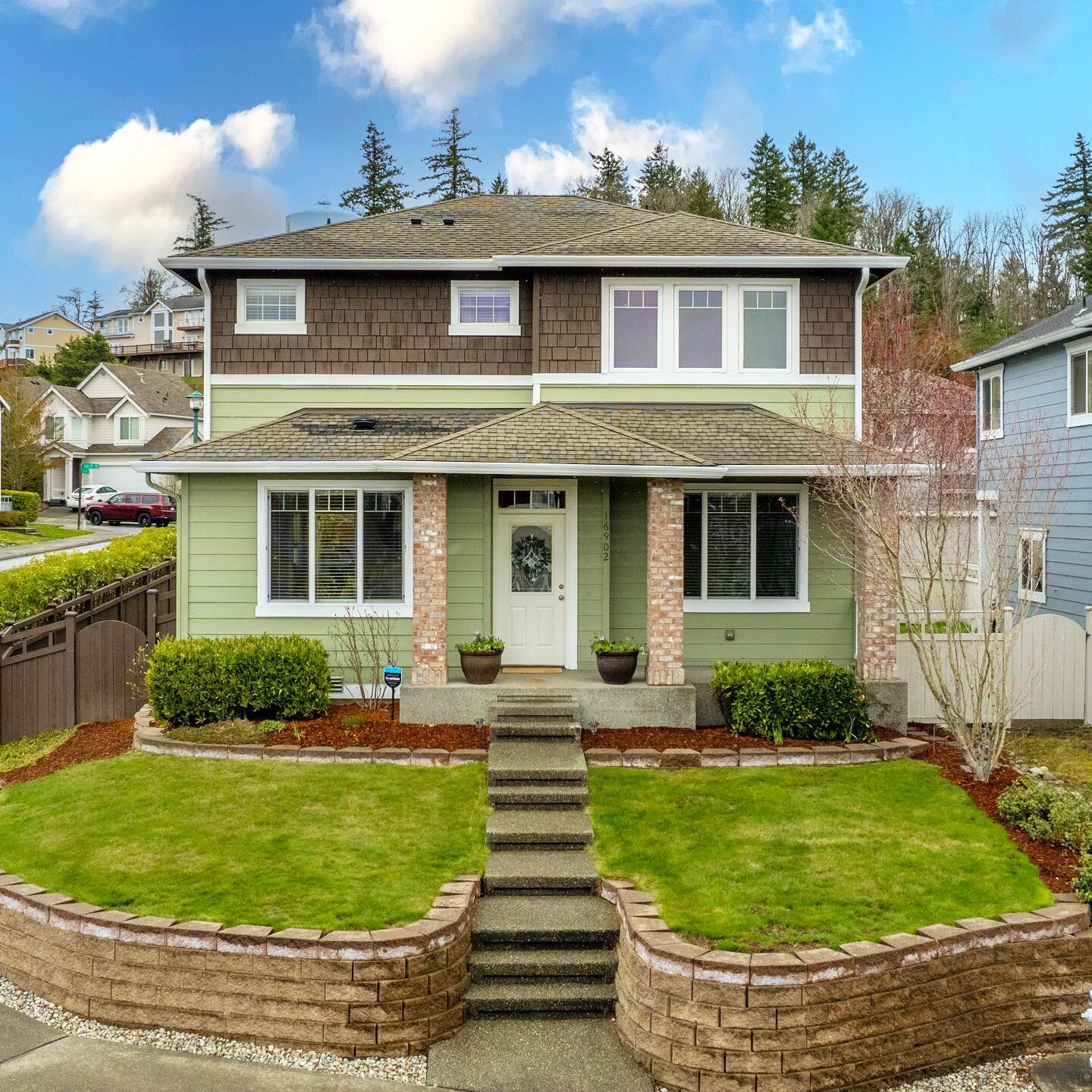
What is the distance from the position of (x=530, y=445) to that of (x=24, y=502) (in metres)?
35.5

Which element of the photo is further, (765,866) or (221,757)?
(221,757)

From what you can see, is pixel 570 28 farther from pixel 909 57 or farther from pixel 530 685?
pixel 530 685

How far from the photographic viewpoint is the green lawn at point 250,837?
6625mm

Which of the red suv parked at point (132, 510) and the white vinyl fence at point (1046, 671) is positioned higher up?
the red suv parked at point (132, 510)

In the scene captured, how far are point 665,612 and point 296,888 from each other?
5715 mm

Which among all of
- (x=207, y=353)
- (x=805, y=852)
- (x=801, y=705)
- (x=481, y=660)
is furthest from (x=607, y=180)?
(x=805, y=852)

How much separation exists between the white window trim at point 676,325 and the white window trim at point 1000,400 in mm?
9090

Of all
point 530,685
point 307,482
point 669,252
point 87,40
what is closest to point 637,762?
point 530,685

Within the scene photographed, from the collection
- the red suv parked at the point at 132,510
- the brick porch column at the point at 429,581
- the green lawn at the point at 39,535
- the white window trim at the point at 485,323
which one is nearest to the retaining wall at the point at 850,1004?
the brick porch column at the point at 429,581

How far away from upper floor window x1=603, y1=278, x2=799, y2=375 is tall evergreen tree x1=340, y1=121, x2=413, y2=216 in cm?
4417

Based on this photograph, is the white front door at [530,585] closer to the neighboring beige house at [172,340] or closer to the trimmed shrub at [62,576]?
the trimmed shrub at [62,576]

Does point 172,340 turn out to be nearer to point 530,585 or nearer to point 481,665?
point 530,585

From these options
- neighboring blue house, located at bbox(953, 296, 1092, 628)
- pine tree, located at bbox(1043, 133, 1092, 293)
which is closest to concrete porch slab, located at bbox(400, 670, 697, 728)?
neighboring blue house, located at bbox(953, 296, 1092, 628)

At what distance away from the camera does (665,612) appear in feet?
36.4
